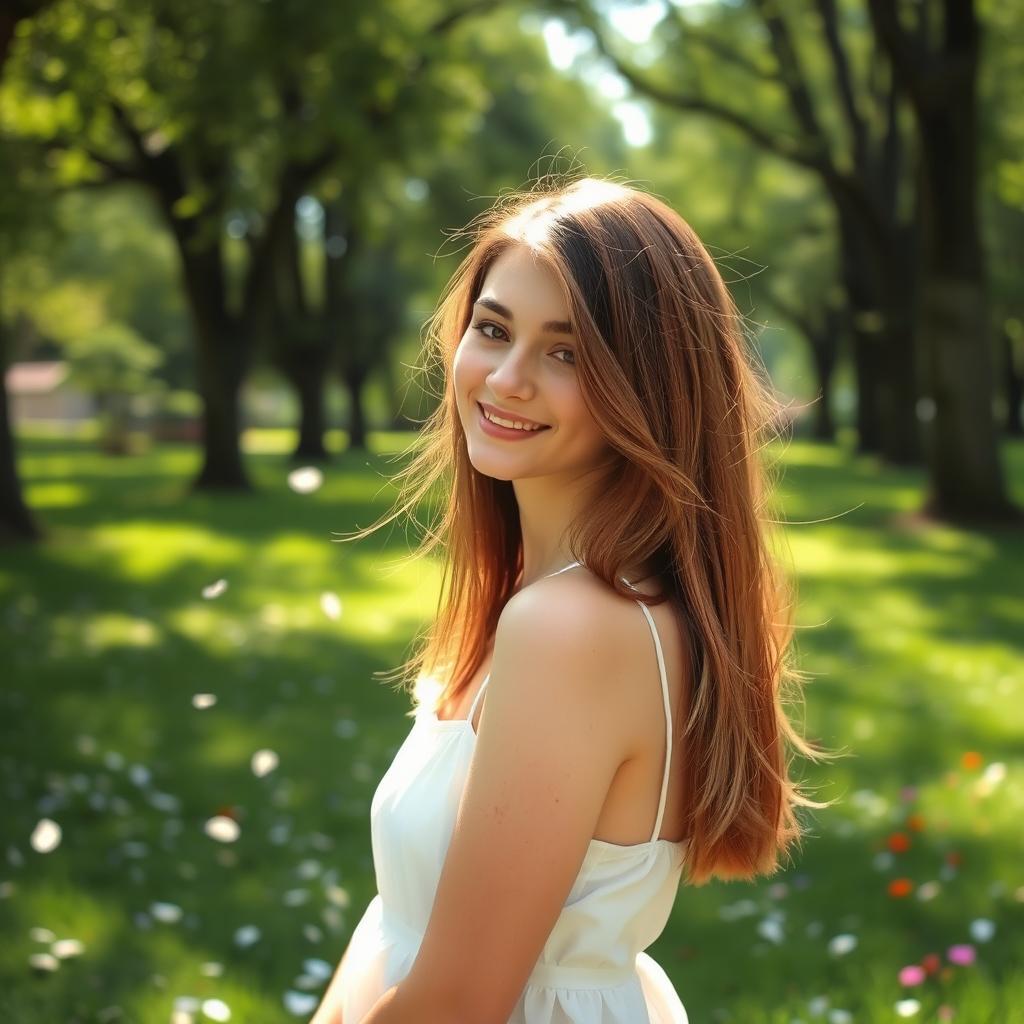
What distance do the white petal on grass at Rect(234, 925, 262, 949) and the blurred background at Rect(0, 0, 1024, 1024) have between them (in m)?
0.03

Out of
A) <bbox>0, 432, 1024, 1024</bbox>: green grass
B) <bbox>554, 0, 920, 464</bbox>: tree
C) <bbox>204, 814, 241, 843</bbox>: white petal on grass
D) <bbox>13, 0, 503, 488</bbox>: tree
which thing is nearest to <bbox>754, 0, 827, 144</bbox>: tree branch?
<bbox>554, 0, 920, 464</bbox>: tree

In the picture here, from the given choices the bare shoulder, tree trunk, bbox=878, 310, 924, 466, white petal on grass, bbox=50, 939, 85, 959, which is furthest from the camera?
tree trunk, bbox=878, 310, 924, 466

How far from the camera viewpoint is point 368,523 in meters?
17.9

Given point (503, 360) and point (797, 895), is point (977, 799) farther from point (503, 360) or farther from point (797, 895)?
point (503, 360)

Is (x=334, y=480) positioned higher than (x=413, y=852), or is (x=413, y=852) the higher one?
(x=413, y=852)

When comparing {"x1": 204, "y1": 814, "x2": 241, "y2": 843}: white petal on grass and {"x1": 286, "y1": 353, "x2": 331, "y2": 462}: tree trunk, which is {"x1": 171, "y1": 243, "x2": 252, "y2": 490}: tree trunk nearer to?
{"x1": 286, "y1": 353, "x2": 331, "y2": 462}: tree trunk

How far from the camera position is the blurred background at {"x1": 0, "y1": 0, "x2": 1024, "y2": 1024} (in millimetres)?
4730

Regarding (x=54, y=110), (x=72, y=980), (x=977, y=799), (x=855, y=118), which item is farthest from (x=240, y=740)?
(x=855, y=118)

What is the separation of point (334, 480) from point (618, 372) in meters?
25.0

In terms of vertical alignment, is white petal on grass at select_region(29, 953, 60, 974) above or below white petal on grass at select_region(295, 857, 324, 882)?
above

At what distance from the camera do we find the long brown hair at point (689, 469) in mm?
1912

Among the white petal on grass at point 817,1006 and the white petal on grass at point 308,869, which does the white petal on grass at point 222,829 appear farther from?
the white petal on grass at point 817,1006

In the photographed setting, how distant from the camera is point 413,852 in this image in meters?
1.96

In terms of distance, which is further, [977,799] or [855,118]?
[855,118]
